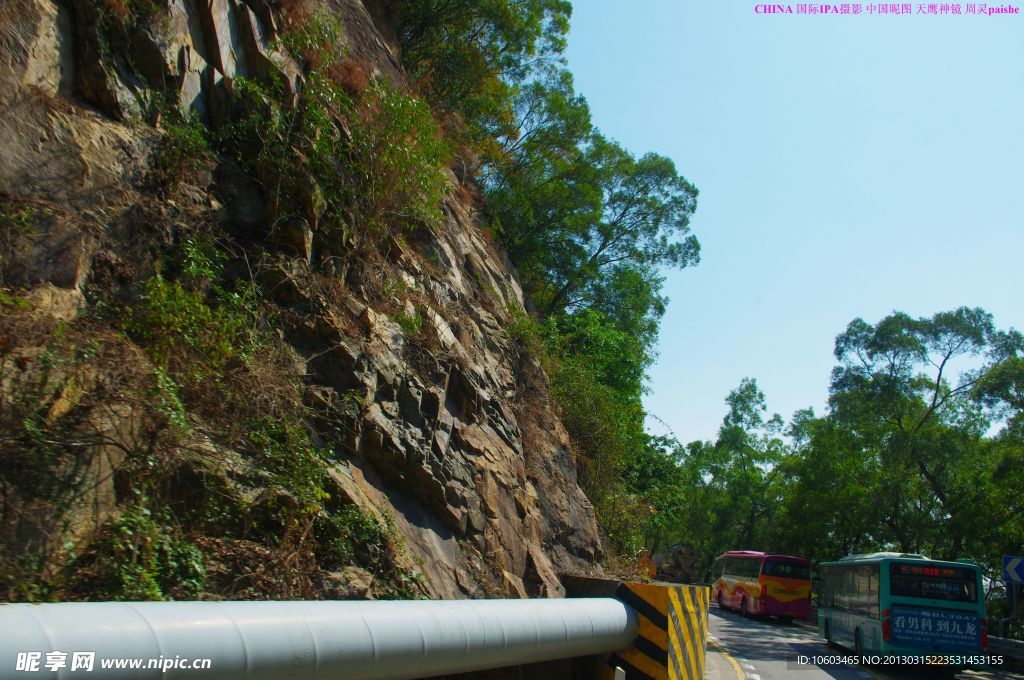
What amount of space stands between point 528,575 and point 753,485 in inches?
1897

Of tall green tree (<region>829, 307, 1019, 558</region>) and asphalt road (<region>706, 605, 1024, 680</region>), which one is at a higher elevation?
tall green tree (<region>829, 307, 1019, 558</region>)

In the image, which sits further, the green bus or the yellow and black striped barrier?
the green bus

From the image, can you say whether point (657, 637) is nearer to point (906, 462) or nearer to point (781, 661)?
point (781, 661)

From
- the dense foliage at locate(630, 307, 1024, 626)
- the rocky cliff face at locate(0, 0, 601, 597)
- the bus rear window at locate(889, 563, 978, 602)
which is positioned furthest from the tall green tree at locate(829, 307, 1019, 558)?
the rocky cliff face at locate(0, 0, 601, 597)

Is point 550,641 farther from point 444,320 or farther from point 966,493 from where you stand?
point 966,493

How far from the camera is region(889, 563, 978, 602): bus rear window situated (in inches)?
588

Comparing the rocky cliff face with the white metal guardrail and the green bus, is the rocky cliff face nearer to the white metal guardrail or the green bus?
the white metal guardrail

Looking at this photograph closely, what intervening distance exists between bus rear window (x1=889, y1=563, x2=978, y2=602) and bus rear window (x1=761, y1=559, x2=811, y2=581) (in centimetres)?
1360

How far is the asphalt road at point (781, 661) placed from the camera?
45.9 feet

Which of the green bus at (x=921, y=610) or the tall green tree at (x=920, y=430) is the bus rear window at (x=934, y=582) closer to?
the green bus at (x=921, y=610)

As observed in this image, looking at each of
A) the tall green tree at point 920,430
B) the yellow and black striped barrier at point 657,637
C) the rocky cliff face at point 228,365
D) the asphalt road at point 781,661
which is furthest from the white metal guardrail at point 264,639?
the tall green tree at point 920,430

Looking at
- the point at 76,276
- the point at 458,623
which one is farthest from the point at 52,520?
the point at 458,623

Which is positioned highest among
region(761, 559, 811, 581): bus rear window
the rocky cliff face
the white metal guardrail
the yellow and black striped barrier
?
the rocky cliff face

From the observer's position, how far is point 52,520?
16.2 ft
